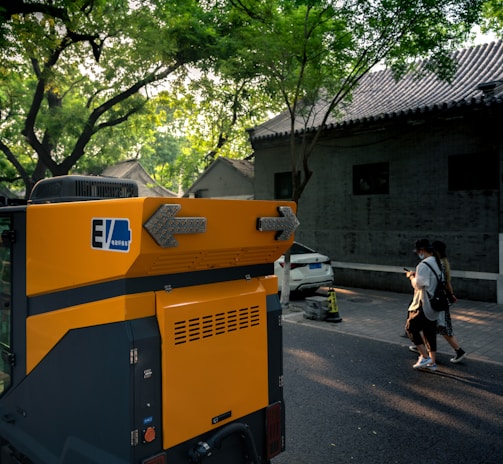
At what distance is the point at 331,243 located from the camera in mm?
14961

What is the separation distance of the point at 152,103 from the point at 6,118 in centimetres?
873

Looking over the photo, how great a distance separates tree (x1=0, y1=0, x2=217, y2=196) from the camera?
43.9 ft

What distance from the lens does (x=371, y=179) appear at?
14.0m

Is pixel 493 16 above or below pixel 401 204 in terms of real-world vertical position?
above

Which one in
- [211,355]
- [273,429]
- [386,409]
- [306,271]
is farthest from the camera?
[306,271]

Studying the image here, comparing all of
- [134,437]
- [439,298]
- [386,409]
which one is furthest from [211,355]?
[439,298]

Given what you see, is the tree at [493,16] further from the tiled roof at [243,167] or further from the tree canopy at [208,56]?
the tiled roof at [243,167]

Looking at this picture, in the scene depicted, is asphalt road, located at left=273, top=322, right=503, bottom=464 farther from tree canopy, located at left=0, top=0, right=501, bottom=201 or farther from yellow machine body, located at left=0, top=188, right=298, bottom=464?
tree canopy, located at left=0, top=0, right=501, bottom=201

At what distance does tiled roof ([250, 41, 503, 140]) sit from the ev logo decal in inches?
412

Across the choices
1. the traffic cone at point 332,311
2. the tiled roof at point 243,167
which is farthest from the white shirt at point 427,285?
the tiled roof at point 243,167

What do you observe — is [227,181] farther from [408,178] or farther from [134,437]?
[134,437]

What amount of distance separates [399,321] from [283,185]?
8044 mm

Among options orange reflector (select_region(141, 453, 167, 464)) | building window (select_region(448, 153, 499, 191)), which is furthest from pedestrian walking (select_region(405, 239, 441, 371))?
building window (select_region(448, 153, 499, 191))

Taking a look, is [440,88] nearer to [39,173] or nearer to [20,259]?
[20,259]
